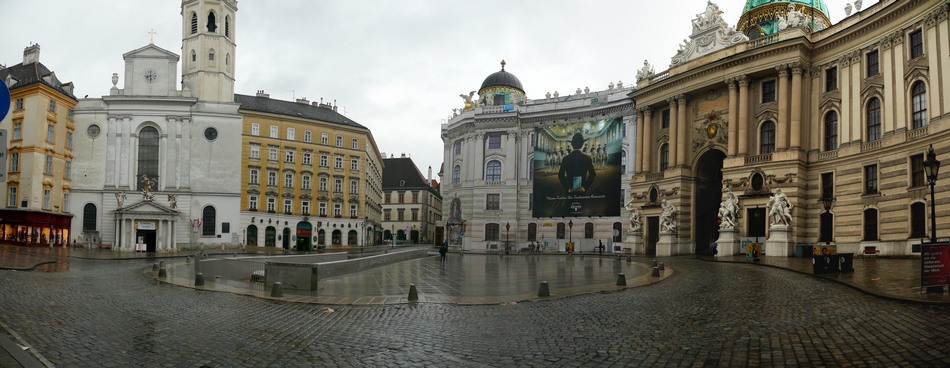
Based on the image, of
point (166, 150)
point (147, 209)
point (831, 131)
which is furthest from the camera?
point (166, 150)

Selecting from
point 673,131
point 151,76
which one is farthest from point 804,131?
point 151,76

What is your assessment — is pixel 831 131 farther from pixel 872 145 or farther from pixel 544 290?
pixel 544 290

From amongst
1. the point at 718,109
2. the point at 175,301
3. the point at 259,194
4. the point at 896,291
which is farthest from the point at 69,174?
the point at 896,291

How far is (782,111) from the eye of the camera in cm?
4103

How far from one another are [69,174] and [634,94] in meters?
54.2

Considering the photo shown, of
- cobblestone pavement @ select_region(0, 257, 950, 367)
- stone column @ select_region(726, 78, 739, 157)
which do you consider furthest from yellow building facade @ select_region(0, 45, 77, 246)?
stone column @ select_region(726, 78, 739, 157)

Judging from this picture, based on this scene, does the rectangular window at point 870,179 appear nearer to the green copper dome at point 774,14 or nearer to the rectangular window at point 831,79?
the rectangular window at point 831,79

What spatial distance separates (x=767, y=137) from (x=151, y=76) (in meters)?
57.2

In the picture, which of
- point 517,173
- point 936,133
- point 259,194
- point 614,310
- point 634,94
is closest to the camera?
point 614,310

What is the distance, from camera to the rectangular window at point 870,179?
35.1 metres

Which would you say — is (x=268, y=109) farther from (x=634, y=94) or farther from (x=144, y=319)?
(x=144, y=319)

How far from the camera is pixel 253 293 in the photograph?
17.8 meters

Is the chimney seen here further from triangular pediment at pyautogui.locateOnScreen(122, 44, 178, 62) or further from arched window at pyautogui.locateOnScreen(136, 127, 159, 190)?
arched window at pyautogui.locateOnScreen(136, 127, 159, 190)

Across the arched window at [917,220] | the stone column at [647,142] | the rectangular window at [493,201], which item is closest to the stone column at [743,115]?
the stone column at [647,142]
